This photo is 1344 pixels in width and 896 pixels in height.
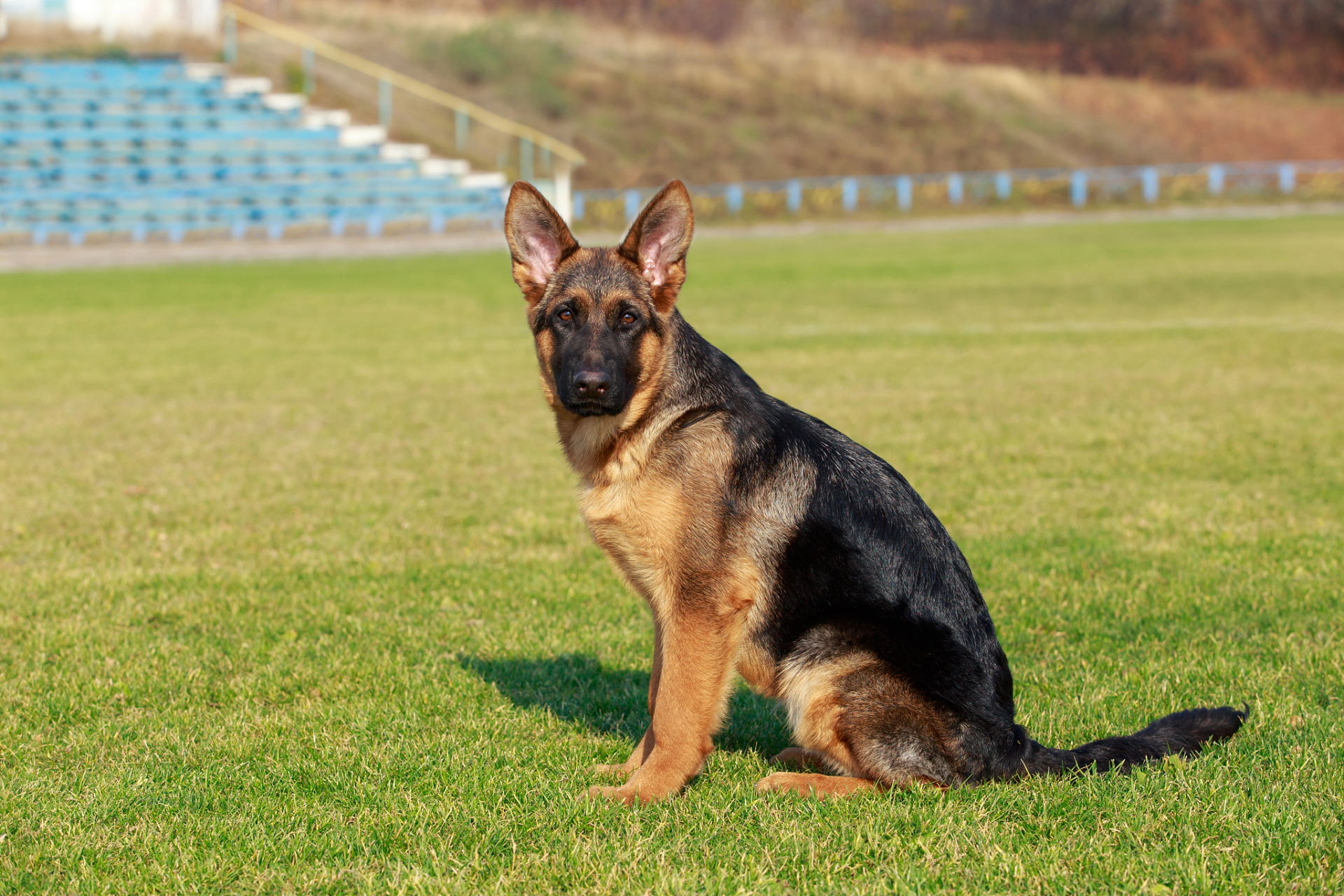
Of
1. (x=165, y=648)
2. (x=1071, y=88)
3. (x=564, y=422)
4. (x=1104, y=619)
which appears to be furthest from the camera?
(x=1071, y=88)

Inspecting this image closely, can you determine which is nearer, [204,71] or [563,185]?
[563,185]

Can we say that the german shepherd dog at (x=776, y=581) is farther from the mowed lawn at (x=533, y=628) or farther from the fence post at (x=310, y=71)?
the fence post at (x=310, y=71)

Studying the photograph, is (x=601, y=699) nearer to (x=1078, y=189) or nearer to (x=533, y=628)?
(x=533, y=628)

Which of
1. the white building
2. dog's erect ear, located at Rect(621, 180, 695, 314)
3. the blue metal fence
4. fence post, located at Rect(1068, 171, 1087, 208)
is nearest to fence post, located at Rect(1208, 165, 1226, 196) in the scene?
the blue metal fence

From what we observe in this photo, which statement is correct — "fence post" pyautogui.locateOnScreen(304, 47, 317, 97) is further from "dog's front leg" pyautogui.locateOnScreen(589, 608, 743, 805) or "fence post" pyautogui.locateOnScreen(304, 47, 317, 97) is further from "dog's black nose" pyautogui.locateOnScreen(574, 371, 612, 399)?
"dog's front leg" pyautogui.locateOnScreen(589, 608, 743, 805)

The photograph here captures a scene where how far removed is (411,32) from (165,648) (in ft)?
183

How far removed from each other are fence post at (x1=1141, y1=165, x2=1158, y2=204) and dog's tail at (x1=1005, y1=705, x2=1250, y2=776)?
53.7 m

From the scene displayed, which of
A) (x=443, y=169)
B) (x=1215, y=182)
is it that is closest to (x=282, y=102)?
(x=443, y=169)

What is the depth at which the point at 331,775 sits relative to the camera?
12.7ft

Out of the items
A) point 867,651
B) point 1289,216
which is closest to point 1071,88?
point 1289,216

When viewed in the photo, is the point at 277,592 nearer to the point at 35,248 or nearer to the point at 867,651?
the point at 867,651

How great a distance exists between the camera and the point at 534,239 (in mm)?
4207

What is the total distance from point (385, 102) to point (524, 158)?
6302 millimetres

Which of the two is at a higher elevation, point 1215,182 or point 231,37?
point 231,37
